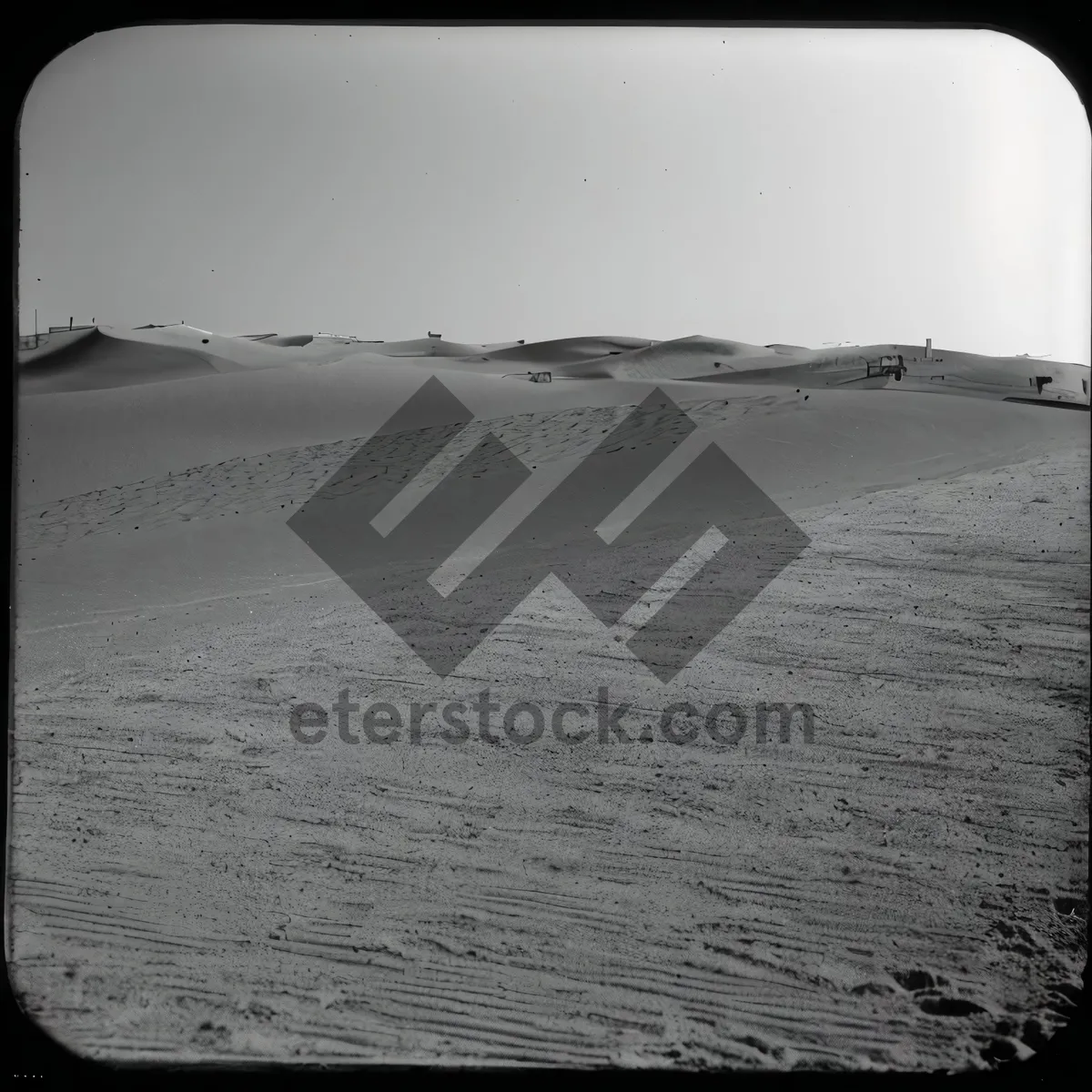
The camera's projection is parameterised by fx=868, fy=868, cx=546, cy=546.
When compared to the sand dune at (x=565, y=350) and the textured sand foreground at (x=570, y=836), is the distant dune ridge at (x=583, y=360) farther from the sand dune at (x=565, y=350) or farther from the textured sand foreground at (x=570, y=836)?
the textured sand foreground at (x=570, y=836)

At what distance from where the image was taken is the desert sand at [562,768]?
1966 mm

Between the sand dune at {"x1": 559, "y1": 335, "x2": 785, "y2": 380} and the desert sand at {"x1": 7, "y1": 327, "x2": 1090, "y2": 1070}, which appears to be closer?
the desert sand at {"x1": 7, "y1": 327, "x2": 1090, "y2": 1070}

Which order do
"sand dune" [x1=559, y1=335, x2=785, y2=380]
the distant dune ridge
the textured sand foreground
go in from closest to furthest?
the textured sand foreground < the distant dune ridge < "sand dune" [x1=559, y1=335, x2=785, y2=380]

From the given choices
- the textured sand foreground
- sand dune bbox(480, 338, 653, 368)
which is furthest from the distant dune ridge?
the textured sand foreground

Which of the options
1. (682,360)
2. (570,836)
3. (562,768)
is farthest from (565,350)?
(570,836)

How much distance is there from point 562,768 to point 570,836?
0.24 meters

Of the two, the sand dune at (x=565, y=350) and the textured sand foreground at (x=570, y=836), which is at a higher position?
the sand dune at (x=565, y=350)

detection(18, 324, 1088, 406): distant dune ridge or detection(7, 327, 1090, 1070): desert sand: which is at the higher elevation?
detection(18, 324, 1088, 406): distant dune ridge

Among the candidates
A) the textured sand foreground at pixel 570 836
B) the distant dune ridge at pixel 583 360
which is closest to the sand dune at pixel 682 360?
the distant dune ridge at pixel 583 360

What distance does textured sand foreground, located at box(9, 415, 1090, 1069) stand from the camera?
6.38ft

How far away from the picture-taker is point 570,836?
233cm

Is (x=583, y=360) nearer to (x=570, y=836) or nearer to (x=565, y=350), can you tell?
(x=565, y=350)

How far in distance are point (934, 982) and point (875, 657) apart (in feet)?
3.64

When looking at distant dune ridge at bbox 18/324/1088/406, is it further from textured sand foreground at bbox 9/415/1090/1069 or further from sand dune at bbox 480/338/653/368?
textured sand foreground at bbox 9/415/1090/1069
